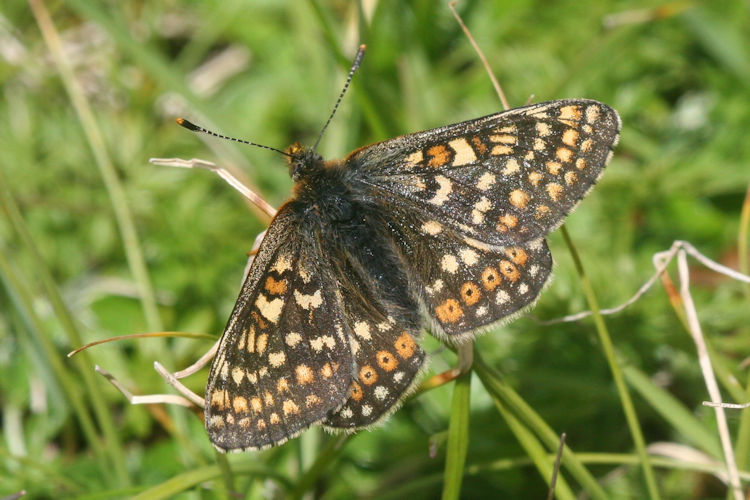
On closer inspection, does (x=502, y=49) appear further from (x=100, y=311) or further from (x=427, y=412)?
(x=100, y=311)

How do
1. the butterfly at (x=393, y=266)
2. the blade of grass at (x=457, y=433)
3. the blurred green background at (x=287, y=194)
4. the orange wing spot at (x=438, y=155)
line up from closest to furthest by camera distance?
the blade of grass at (x=457, y=433) < the butterfly at (x=393, y=266) < the orange wing spot at (x=438, y=155) < the blurred green background at (x=287, y=194)

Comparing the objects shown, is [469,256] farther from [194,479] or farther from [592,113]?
[194,479]

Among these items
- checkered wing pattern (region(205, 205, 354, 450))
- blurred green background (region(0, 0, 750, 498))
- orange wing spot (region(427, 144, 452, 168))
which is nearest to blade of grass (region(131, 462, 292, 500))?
blurred green background (region(0, 0, 750, 498))

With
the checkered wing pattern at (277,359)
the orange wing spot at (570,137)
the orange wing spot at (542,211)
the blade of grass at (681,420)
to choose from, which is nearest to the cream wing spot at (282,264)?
the checkered wing pattern at (277,359)

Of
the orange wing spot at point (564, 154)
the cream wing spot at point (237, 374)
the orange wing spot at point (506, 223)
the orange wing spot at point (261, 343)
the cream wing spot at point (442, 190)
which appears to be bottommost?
the orange wing spot at point (506, 223)

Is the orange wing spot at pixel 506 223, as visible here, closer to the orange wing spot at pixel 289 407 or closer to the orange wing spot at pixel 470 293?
the orange wing spot at pixel 470 293

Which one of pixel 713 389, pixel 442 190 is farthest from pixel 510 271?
pixel 713 389

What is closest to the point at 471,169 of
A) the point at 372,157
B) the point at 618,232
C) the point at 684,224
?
the point at 372,157

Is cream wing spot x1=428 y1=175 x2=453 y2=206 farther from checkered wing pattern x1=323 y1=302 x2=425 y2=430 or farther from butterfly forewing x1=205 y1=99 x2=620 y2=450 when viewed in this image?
checkered wing pattern x1=323 y1=302 x2=425 y2=430
